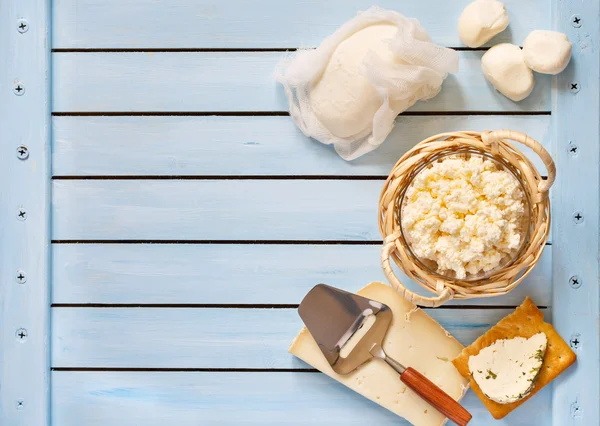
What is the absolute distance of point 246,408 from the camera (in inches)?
34.3

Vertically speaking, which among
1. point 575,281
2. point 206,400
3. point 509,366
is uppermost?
point 575,281

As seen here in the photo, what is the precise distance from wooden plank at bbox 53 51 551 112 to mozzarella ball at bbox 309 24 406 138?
73mm

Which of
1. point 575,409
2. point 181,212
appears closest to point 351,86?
point 181,212

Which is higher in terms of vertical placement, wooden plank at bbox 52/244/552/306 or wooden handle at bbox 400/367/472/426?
wooden plank at bbox 52/244/552/306

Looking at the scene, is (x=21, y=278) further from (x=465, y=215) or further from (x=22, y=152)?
(x=465, y=215)

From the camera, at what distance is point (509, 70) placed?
2.63 ft

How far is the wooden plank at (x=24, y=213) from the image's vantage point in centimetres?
86

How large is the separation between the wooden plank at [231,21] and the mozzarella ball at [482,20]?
26mm

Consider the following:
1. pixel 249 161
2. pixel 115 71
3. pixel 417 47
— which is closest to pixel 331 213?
pixel 249 161

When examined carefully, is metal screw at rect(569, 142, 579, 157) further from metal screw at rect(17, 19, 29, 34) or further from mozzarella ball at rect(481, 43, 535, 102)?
metal screw at rect(17, 19, 29, 34)

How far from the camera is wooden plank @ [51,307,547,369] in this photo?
868 mm

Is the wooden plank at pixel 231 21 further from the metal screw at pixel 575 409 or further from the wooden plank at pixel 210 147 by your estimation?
the metal screw at pixel 575 409

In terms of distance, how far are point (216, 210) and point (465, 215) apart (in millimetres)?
371

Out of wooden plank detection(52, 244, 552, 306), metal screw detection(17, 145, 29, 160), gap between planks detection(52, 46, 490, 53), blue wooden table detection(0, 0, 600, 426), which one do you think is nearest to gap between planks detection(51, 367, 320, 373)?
blue wooden table detection(0, 0, 600, 426)
